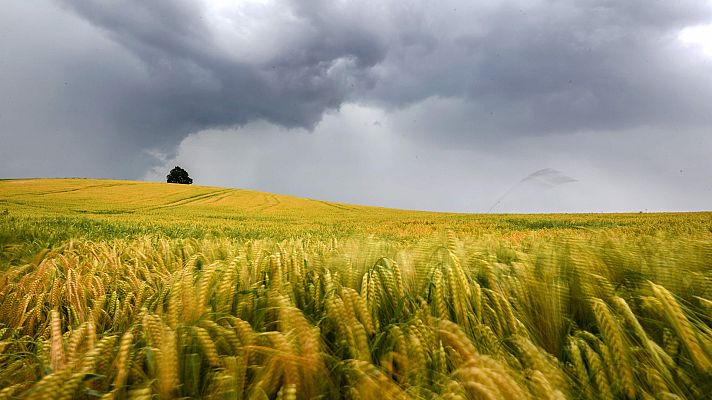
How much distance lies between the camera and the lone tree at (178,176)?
272ft

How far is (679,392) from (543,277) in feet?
2.44

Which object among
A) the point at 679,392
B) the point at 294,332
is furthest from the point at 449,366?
the point at 679,392

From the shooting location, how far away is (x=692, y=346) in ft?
3.40

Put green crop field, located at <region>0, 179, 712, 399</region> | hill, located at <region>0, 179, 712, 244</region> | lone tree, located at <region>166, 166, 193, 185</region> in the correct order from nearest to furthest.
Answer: green crop field, located at <region>0, 179, 712, 399</region> < hill, located at <region>0, 179, 712, 244</region> < lone tree, located at <region>166, 166, 193, 185</region>

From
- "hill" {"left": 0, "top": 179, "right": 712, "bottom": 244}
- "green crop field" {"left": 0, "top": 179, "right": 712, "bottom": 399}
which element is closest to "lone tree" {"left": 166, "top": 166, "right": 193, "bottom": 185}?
"hill" {"left": 0, "top": 179, "right": 712, "bottom": 244}

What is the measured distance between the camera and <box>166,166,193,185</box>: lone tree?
82812 millimetres

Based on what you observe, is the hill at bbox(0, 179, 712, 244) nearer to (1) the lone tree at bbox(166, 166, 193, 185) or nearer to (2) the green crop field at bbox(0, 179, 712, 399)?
(2) the green crop field at bbox(0, 179, 712, 399)

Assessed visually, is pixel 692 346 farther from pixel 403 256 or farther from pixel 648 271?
pixel 403 256

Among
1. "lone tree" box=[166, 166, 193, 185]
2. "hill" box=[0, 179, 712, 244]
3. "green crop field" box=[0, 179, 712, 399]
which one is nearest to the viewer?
"green crop field" box=[0, 179, 712, 399]

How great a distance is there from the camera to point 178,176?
82.9m

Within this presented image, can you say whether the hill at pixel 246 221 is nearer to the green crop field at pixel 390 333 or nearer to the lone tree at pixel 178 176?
the green crop field at pixel 390 333

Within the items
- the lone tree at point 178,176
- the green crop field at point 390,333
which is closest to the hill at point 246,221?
the green crop field at point 390,333

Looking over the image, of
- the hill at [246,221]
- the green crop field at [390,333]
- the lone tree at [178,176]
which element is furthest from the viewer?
the lone tree at [178,176]

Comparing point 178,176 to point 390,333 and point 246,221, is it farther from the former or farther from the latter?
point 390,333
